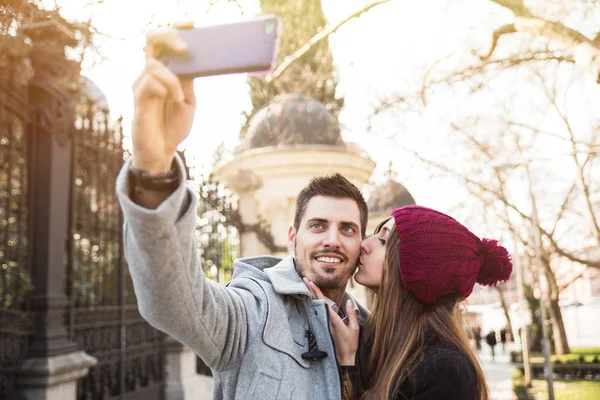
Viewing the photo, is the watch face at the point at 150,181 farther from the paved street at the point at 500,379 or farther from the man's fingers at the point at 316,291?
the paved street at the point at 500,379

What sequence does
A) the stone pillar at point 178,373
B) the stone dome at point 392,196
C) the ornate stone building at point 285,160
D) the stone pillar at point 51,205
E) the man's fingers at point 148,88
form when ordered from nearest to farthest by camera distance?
the man's fingers at point 148,88 < the stone pillar at point 51,205 < the stone pillar at point 178,373 < the ornate stone building at point 285,160 < the stone dome at point 392,196

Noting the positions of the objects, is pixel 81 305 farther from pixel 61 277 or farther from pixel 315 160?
pixel 315 160

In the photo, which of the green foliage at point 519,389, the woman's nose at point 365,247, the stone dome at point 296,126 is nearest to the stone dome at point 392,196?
the stone dome at point 296,126

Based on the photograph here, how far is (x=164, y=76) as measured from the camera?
128 centimetres

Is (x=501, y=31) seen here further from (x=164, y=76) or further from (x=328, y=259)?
(x=164, y=76)

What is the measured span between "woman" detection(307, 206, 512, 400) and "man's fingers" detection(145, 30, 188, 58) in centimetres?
133

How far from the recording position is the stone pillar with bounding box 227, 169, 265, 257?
800 centimetres

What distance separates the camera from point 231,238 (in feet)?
28.0

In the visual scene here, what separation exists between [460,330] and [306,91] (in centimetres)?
594

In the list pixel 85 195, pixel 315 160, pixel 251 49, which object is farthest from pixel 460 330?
pixel 315 160

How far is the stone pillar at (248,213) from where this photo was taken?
315 inches

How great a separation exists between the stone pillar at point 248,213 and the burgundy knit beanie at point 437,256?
5506 millimetres

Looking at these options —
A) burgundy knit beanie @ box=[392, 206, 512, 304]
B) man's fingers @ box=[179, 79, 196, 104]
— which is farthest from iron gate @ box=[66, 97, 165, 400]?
man's fingers @ box=[179, 79, 196, 104]

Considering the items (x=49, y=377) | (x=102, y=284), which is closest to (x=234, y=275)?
(x=49, y=377)
